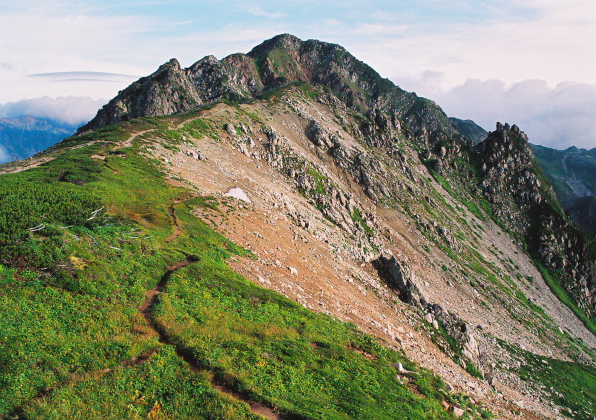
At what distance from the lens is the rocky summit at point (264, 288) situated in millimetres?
14688

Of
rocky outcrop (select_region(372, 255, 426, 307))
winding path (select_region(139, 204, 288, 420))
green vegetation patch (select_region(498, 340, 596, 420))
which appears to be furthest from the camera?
green vegetation patch (select_region(498, 340, 596, 420))

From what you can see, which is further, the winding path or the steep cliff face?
the steep cliff face

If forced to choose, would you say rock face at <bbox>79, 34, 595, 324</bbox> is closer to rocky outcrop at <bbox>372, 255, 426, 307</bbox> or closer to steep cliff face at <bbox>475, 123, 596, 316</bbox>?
steep cliff face at <bbox>475, 123, 596, 316</bbox>

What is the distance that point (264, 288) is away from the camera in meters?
28.5

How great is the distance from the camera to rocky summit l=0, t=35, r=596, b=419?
578 inches

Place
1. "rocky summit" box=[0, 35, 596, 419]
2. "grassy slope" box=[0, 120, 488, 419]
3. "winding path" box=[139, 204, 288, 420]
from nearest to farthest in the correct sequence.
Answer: "grassy slope" box=[0, 120, 488, 419] < "winding path" box=[139, 204, 288, 420] < "rocky summit" box=[0, 35, 596, 419]

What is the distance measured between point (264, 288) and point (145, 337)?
1283 centimetres

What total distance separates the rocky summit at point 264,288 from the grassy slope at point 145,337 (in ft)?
0.37

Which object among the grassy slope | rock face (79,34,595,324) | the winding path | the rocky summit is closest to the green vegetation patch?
the rocky summit

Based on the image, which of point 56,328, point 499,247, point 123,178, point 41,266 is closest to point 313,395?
point 56,328

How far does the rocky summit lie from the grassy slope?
114 mm

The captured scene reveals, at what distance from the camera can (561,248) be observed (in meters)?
120

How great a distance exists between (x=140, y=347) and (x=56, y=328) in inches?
152

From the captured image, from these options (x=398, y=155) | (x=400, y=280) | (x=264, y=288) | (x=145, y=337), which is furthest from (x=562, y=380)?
(x=398, y=155)
